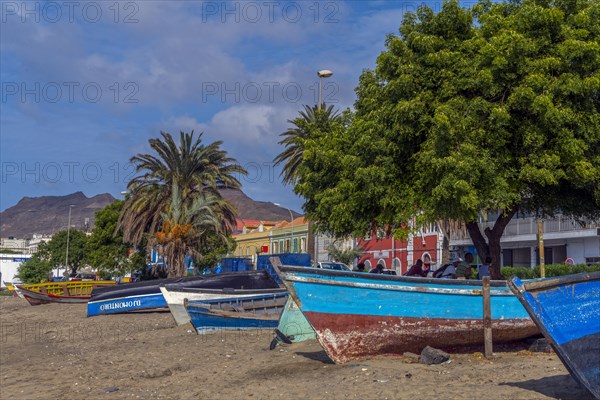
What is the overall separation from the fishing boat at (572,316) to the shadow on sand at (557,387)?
562 millimetres

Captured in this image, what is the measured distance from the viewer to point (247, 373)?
11375 millimetres

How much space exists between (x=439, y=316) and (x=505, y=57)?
8.04 m

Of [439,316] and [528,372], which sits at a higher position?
[439,316]

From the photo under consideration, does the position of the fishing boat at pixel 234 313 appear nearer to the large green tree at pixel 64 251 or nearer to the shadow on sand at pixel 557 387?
the shadow on sand at pixel 557 387

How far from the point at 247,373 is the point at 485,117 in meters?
9.29

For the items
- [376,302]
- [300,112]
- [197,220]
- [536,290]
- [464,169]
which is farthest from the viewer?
[300,112]

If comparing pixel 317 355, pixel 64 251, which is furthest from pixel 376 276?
→ pixel 64 251

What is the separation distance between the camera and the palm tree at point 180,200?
3553 cm

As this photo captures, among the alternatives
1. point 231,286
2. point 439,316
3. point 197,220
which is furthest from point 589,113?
point 197,220

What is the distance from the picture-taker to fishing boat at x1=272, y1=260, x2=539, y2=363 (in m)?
11.5

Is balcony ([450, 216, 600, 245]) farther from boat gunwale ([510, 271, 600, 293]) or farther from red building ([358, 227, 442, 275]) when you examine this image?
boat gunwale ([510, 271, 600, 293])

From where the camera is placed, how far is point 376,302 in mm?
11555

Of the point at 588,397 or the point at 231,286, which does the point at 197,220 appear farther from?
the point at 588,397

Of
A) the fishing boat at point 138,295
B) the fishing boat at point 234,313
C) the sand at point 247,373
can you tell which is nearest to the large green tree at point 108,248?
the fishing boat at point 138,295
